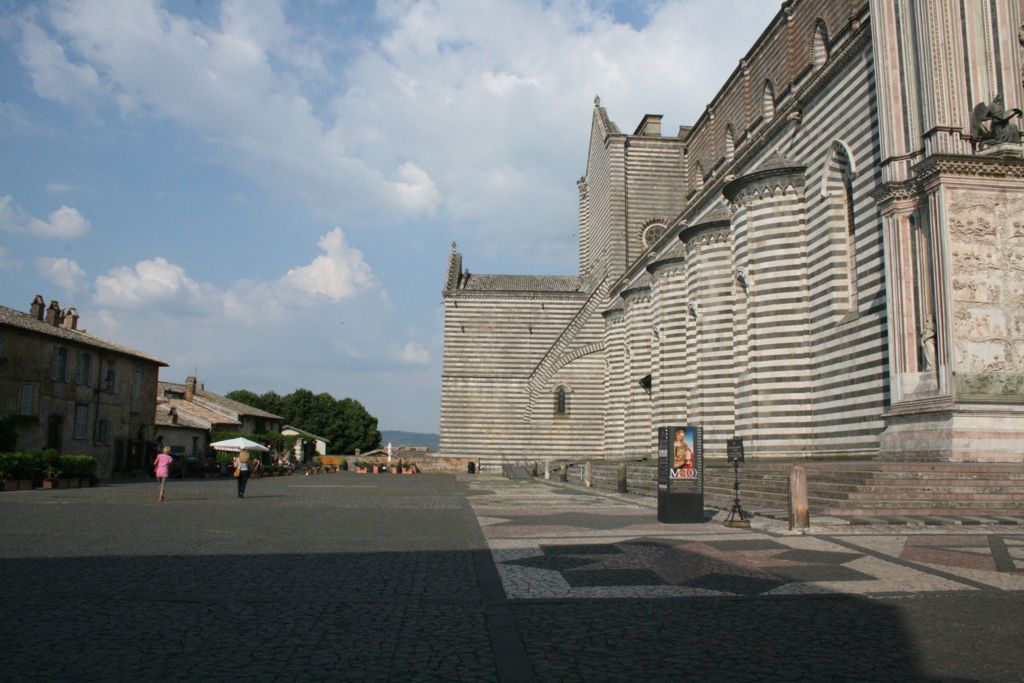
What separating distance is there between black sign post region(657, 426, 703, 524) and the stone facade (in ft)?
18.1

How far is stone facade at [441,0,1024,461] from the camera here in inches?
623

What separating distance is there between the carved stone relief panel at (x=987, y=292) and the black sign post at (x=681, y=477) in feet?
19.8

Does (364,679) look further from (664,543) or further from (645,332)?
(645,332)

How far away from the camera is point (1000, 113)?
52.7ft

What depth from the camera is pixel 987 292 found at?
1577 cm

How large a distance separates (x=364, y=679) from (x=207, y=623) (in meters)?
1.89

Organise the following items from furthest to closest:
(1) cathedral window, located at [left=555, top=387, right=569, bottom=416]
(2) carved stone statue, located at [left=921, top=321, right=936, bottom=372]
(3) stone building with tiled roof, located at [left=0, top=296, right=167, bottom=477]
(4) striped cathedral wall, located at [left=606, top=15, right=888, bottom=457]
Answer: (1) cathedral window, located at [left=555, top=387, right=569, bottom=416]
(3) stone building with tiled roof, located at [left=0, top=296, right=167, bottom=477]
(4) striped cathedral wall, located at [left=606, top=15, right=888, bottom=457]
(2) carved stone statue, located at [left=921, top=321, right=936, bottom=372]

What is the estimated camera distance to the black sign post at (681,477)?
1297 cm

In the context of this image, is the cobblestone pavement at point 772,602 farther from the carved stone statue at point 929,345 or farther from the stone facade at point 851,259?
the stone facade at point 851,259

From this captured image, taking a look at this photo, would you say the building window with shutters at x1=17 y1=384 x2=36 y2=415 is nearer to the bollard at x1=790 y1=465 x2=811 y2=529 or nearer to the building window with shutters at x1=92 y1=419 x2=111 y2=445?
the building window with shutters at x1=92 y1=419 x2=111 y2=445

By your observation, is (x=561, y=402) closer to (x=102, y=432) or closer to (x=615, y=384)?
(x=615, y=384)

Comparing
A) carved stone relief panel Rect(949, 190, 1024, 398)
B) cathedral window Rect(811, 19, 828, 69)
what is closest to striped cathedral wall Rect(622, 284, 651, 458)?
cathedral window Rect(811, 19, 828, 69)

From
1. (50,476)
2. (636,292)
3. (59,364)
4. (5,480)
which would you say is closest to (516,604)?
(5,480)

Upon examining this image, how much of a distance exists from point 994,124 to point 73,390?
32587mm
